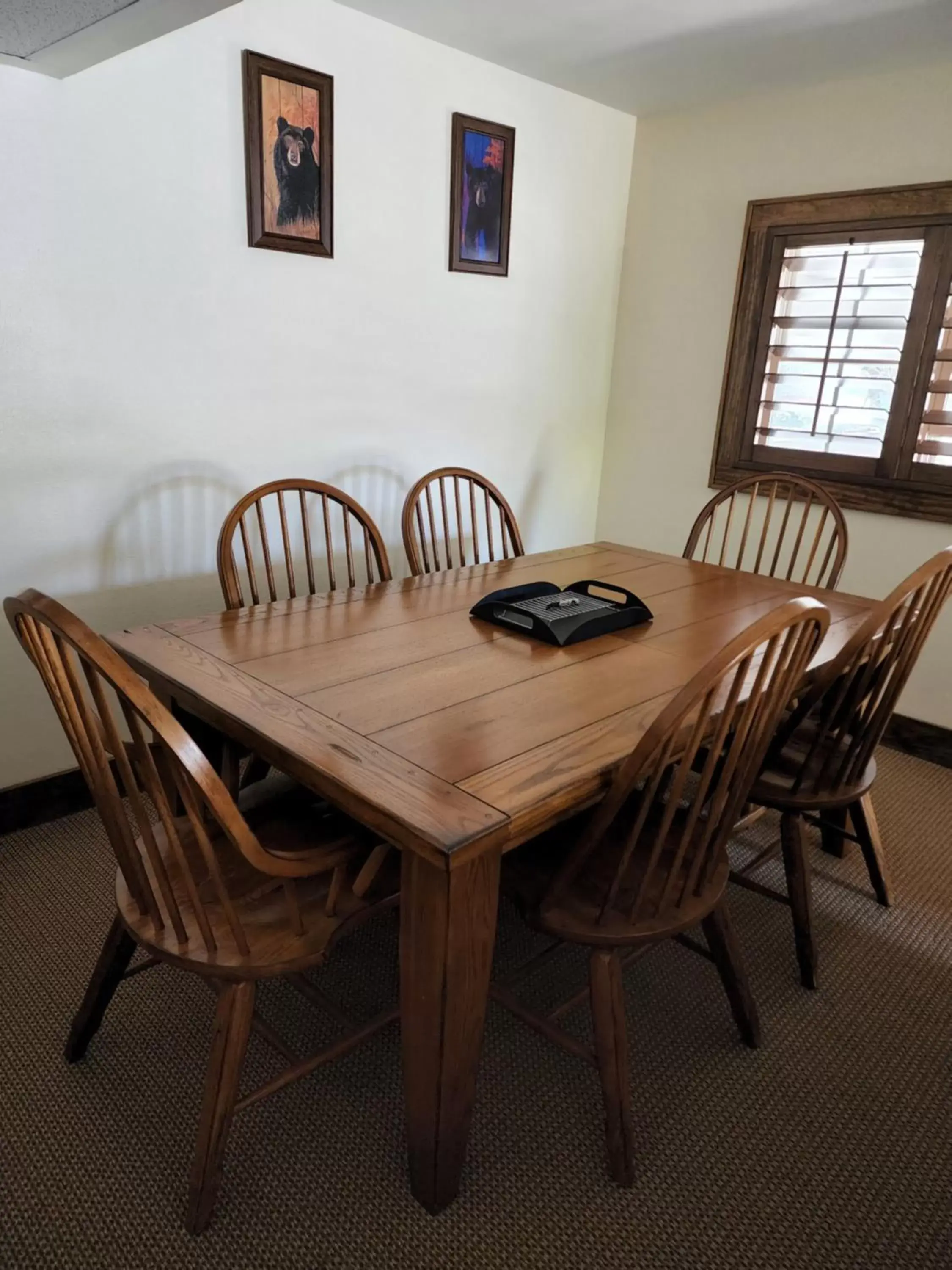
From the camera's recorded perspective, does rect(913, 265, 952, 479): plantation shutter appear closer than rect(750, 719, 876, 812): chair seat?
No

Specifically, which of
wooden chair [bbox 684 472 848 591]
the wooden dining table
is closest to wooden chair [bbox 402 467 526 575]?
the wooden dining table

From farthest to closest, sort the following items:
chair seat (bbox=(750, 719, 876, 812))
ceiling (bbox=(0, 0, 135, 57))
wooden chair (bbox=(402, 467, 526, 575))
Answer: wooden chair (bbox=(402, 467, 526, 575))
chair seat (bbox=(750, 719, 876, 812))
ceiling (bbox=(0, 0, 135, 57))

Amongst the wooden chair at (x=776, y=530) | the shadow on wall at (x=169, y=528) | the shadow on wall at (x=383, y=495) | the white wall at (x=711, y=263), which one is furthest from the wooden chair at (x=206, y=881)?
the white wall at (x=711, y=263)

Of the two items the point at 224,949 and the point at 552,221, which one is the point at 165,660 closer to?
the point at 224,949

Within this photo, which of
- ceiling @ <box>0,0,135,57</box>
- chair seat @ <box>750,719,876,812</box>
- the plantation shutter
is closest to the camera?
ceiling @ <box>0,0,135,57</box>

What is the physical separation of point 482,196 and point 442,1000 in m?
2.65

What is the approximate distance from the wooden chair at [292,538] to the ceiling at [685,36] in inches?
55.6

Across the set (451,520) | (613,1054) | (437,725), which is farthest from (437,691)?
(451,520)

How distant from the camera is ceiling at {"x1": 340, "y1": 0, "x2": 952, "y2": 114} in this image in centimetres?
225

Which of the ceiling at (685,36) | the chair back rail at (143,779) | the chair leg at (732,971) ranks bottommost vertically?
the chair leg at (732,971)

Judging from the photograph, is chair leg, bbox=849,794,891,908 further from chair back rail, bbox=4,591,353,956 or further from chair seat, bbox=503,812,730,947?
chair back rail, bbox=4,591,353,956

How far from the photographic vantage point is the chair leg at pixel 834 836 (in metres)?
2.20

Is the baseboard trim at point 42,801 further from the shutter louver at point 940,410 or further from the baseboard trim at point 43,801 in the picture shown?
the shutter louver at point 940,410

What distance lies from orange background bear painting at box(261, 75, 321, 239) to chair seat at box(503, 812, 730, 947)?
1.89m
